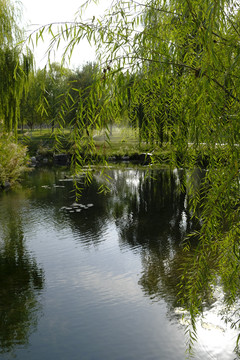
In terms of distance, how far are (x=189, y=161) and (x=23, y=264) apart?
17.2 feet

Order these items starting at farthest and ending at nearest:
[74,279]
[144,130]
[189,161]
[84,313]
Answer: [74,279] < [84,313] < [189,161] < [144,130]

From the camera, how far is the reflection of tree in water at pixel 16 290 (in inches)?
197

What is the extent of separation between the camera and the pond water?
473 cm

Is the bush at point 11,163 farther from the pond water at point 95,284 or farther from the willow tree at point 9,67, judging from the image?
the willow tree at point 9,67

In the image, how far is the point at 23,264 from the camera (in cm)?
745

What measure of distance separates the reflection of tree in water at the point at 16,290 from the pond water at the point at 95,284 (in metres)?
0.01

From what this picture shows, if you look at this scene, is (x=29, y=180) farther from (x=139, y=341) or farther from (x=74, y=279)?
(x=139, y=341)

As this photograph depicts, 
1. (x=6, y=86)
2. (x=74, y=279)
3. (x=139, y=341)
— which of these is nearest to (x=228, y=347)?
(x=139, y=341)

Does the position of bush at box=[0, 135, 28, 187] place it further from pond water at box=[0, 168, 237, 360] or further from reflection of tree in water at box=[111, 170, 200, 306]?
reflection of tree in water at box=[111, 170, 200, 306]

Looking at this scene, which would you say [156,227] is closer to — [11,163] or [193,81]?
[193,81]

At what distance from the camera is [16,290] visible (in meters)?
6.28

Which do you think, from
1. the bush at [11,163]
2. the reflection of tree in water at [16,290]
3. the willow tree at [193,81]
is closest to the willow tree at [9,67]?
the reflection of tree in water at [16,290]

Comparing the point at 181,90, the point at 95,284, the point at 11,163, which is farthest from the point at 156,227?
the point at 11,163

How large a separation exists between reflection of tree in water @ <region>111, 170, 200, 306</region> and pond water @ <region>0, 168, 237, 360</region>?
0.02 meters
